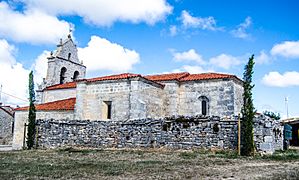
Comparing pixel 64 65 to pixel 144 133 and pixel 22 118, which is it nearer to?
pixel 22 118

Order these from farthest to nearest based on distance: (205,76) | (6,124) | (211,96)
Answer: (6,124) < (205,76) < (211,96)

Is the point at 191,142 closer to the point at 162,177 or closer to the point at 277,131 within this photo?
the point at 277,131

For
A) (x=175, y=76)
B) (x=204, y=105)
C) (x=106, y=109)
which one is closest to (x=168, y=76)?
(x=175, y=76)

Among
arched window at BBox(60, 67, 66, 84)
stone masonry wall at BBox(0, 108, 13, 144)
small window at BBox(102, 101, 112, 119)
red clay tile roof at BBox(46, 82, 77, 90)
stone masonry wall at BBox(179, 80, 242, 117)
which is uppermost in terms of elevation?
arched window at BBox(60, 67, 66, 84)

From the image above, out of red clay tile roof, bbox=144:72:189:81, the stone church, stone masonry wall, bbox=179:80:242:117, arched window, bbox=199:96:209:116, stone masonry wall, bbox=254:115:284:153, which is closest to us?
stone masonry wall, bbox=254:115:284:153

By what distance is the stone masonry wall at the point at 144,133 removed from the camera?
48.4 ft

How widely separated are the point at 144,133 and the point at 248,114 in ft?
19.0

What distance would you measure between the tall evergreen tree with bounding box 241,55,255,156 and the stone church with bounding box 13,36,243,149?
8.14 m

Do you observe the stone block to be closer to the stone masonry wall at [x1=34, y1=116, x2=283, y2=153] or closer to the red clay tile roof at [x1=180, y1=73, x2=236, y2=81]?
the stone masonry wall at [x1=34, y1=116, x2=283, y2=153]

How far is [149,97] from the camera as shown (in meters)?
22.6

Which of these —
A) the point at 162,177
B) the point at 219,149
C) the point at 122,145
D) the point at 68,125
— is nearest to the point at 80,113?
the point at 68,125

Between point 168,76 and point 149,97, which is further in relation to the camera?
point 168,76

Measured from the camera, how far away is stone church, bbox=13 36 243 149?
21.6m

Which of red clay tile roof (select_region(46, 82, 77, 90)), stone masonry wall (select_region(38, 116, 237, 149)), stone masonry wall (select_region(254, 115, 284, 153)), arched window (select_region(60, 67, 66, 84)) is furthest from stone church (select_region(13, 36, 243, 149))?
arched window (select_region(60, 67, 66, 84))
